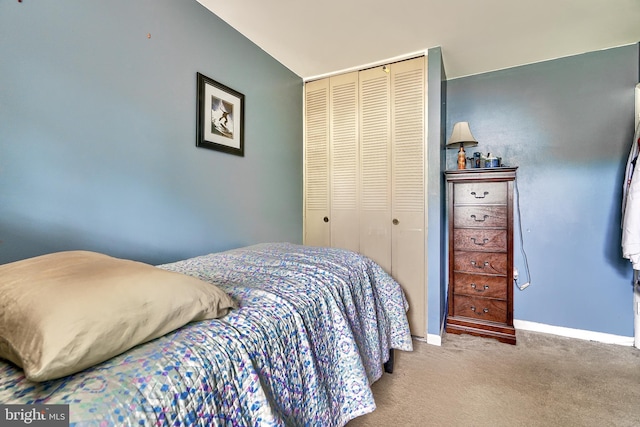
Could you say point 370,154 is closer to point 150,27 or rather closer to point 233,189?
point 233,189

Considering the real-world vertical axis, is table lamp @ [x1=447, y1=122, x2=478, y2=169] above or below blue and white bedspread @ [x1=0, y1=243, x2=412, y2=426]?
above

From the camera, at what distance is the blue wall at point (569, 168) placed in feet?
7.73

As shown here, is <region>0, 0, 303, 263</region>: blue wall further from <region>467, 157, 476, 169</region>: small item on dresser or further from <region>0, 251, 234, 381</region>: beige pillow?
<region>467, 157, 476, 169</region>: small item on dresser

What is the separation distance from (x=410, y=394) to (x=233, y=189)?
1.81 meters

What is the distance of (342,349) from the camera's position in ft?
4.01

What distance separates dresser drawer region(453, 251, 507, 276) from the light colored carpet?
1.94 ft

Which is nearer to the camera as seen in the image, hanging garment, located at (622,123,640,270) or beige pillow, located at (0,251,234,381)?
beige pillow, located at (0,251,234,381)

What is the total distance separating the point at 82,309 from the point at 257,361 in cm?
44

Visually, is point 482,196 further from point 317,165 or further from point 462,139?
point 317,165

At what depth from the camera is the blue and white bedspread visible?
517mm

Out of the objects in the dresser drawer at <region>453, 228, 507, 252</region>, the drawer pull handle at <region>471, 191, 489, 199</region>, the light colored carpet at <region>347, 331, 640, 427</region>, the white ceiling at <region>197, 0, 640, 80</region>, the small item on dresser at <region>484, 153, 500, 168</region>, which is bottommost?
the light colored carpet at <region>347, 331, 640, 427</region>

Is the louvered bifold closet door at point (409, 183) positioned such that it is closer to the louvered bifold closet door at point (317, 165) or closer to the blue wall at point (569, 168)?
→ the louvered bifold closet door at point (317, 165)

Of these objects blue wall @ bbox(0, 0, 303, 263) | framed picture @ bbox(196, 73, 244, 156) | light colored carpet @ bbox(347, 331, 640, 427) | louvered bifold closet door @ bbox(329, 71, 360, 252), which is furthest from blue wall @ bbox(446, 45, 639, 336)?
blue wall @ bbox(0, 0, 303, 263)

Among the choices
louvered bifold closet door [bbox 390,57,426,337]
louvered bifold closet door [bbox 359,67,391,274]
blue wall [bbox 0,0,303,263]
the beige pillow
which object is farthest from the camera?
louvered bifold closet door [bbox 359,67,391,274]
